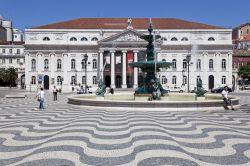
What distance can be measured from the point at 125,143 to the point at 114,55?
59239 mm

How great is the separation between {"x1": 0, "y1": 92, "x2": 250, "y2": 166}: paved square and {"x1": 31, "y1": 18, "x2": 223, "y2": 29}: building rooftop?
191 ft

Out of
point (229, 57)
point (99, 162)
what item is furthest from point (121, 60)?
point (99, 162)

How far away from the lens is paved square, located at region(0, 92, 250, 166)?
713 cm

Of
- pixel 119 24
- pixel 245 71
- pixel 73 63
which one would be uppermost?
pixel 119 24

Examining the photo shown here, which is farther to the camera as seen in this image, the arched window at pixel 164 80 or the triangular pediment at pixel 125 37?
the arched window at pixel 164 80

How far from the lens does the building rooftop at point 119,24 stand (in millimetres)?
69312

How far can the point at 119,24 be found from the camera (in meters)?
70.7

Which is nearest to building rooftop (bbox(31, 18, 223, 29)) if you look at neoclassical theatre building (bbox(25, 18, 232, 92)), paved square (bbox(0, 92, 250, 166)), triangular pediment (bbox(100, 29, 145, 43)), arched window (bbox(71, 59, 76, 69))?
neoclassical theatre building (bbox(25, 18, 232, 92))

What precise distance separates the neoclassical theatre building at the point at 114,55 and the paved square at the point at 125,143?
5537cm

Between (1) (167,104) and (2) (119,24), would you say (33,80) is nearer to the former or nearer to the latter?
(2) (119,24)

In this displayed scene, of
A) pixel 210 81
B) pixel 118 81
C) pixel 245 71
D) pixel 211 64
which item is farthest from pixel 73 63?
pixel 245 71

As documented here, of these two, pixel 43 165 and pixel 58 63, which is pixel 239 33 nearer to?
pixel 58 63

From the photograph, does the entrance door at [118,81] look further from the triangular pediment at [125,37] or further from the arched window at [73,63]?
the arched window at [73,63]

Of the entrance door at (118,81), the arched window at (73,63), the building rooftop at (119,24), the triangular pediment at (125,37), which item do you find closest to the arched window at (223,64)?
the building rooftop at (119,24)
